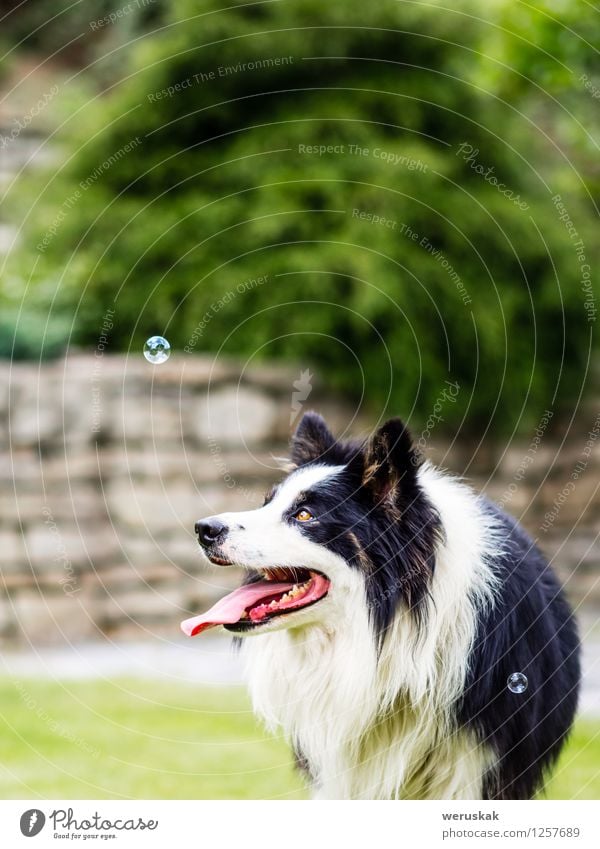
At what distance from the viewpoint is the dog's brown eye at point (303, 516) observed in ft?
11.7

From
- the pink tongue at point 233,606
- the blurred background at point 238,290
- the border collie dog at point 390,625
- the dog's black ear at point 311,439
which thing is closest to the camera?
the pink tongue at point 233,606

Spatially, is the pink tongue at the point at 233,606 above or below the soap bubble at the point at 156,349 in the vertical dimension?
below

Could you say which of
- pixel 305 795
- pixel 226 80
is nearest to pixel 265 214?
pixel 226 80

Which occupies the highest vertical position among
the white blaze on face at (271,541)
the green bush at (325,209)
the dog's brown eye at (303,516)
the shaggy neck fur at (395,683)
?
the green bush at (325,209)

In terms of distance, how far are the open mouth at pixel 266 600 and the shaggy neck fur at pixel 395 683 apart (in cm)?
13

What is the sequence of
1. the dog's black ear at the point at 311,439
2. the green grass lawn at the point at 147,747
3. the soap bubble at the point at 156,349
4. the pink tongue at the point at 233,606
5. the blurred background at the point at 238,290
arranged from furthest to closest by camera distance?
the blurred background at the point at 238,290, the green grass lawn at the point at 147,747, the soap bubble at the point at 156,349, the dog's black ear at the point at 311,439, the pink tongue at the point at 233,606

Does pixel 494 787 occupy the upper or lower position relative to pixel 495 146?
lower

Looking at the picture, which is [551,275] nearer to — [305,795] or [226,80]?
[226,80]

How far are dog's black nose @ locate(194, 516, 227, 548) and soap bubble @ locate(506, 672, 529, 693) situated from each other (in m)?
1.09

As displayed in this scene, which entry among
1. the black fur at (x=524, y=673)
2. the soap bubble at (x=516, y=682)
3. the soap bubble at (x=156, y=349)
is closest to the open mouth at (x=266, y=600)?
the black fur at (x=524, y=673)

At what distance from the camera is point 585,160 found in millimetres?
10039

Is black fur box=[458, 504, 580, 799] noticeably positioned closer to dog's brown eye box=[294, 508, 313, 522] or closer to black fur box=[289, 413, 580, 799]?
black fur box=[289, 413, 580, 799]

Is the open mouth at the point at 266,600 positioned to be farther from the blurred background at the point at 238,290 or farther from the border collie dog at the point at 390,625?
the blurred background at the point at 238,290
